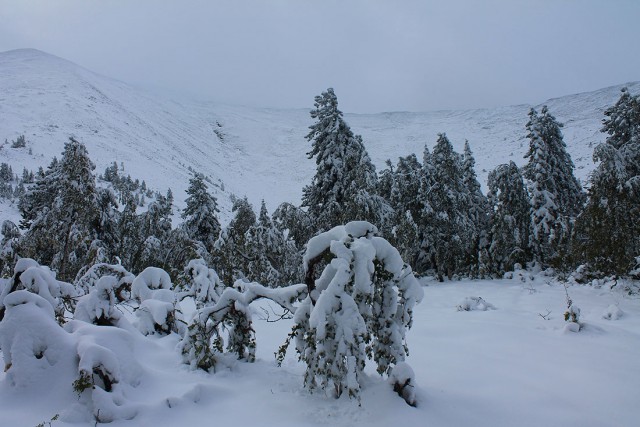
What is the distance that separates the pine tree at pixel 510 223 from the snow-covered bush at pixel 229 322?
2013 cm

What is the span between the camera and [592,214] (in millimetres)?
13422

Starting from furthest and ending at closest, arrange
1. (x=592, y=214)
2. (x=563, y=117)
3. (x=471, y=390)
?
(x=563, y=117) < (x=592, y=214) < (x=471, y=390)

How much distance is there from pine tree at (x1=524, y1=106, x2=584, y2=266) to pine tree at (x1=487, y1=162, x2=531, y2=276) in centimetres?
75

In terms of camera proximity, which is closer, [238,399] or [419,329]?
[238,399]

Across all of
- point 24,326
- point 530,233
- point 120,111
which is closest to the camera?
point 24,326

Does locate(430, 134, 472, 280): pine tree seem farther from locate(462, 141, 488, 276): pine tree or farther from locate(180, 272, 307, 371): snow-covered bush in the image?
locate(180, 272, 307, 371): snow-covered bush

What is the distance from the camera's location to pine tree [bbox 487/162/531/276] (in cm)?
2309

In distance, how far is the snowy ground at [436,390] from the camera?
4.20 meters

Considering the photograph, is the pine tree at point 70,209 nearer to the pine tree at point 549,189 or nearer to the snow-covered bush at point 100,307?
the snow-covered bush at point 100,307

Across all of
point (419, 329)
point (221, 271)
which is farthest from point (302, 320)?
point (221, 271)

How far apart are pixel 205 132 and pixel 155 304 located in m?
101

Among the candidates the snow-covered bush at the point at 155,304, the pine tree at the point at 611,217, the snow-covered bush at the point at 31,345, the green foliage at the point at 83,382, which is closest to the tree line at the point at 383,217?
the pine tree at the point at 611,217

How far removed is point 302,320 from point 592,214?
12.9 meters

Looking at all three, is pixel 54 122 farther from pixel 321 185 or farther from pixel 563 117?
pixel 563 117
